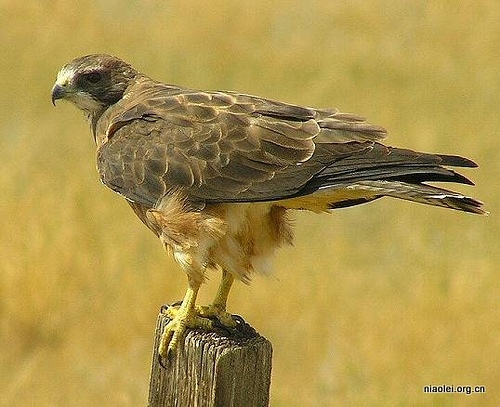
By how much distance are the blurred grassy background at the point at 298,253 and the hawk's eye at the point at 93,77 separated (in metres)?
2.48

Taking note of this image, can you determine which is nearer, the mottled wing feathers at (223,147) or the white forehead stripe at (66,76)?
the mottled wing feathers at (223,147)

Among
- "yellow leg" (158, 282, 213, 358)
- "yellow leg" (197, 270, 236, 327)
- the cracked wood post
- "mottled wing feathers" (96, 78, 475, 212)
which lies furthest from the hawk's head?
the cracked wood post

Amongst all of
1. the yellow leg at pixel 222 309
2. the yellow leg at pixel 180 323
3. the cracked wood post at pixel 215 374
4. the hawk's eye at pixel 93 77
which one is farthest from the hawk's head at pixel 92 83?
the cracked wood post at pixel 215 374

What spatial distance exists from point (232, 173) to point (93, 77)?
4.91 feet

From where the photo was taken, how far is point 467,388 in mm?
7801

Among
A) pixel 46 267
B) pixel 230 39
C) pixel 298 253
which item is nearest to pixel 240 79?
pixel 230 39

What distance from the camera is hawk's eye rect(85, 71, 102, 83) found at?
6.53 m

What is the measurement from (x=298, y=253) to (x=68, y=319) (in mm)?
2265

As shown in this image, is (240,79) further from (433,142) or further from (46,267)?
(46,267)

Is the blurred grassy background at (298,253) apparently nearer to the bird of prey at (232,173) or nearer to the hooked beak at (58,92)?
the hooked beak at (58,92)

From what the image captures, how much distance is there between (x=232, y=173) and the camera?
545 centimetres

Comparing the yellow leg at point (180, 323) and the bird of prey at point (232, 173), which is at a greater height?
the bird of prey at point (232, 173)

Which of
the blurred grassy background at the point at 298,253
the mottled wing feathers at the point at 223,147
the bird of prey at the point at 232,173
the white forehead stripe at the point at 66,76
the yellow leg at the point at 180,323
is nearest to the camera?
the yellow leg at the point at 180,323

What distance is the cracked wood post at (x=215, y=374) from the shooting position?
435 centimetres
